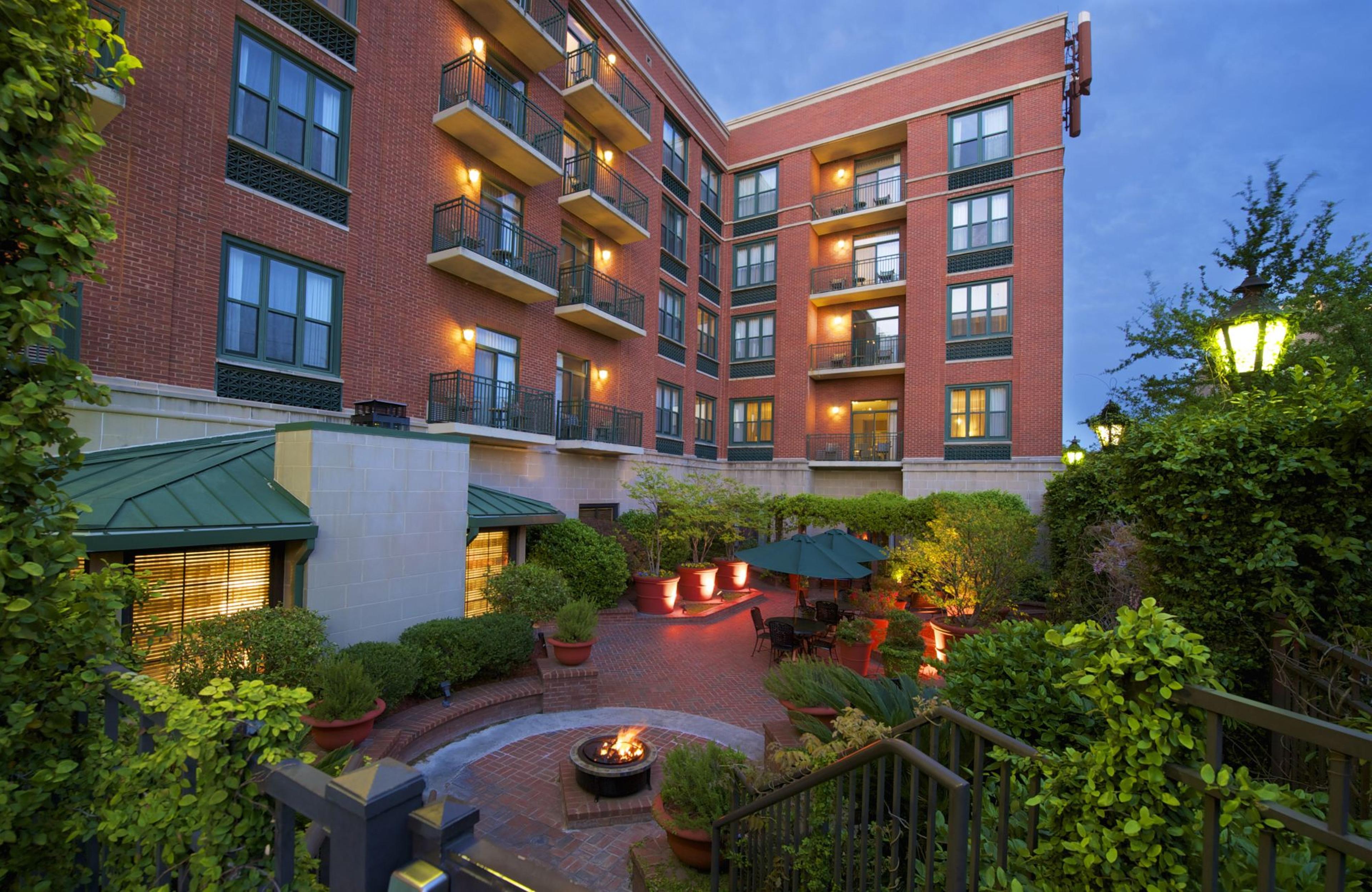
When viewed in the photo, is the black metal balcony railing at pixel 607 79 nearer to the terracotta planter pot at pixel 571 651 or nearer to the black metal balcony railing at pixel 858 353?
the black metal balcony railing at pixel 858 353

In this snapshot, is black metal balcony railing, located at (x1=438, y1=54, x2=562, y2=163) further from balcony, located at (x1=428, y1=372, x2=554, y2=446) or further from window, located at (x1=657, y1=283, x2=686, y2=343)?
window, located at (x1=657, y1=283, x2=686, y2=343)

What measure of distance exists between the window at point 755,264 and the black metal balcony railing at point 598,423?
33.3ft

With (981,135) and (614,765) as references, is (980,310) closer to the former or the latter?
(981,135)

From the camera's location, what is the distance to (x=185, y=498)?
7.36 metres

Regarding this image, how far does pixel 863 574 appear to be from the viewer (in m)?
11.3

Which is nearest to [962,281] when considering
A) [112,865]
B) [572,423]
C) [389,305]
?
[572,423]

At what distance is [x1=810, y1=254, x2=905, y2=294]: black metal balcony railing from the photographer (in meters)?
24.6

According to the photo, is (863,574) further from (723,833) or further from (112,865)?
(112,865)

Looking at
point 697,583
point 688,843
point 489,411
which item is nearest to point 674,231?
point 489,411

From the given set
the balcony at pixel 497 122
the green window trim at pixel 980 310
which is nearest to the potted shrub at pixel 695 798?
the balcony at pixel 497 122

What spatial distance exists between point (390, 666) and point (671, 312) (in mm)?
18289

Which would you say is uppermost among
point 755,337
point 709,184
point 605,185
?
point 709,184

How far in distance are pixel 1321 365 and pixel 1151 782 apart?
3849mm

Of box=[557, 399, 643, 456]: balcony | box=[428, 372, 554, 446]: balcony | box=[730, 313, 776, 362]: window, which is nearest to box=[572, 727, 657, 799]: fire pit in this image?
box=[428, 372, 554, 446]: balcony
